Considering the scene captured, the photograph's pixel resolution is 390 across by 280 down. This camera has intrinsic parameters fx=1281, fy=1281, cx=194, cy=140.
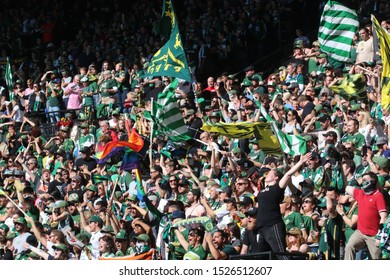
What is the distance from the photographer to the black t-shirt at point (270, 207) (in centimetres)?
1445

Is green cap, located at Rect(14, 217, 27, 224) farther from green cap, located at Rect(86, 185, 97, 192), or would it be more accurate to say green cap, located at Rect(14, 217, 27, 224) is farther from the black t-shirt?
the black t-shirt

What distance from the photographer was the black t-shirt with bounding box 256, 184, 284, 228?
14.4 m

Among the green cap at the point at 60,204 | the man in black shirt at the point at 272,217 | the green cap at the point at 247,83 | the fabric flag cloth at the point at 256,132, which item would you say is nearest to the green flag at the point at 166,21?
the green cap at the point at 247,83

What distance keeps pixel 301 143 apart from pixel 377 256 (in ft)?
10.3

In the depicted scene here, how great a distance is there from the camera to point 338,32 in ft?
66.0

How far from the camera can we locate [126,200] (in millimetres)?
18156

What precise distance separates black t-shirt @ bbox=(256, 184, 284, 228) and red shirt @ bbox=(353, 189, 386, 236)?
36.7 inches

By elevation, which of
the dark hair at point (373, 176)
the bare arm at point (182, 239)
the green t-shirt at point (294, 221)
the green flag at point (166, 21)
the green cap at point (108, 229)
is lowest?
the green cap at point (108, 229)

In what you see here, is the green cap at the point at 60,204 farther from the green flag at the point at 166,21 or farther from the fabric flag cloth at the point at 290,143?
the green flag at the point at 166,21

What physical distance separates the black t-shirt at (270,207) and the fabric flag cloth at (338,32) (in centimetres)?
592

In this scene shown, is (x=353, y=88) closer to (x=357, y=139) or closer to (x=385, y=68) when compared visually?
(x=357, y=139)

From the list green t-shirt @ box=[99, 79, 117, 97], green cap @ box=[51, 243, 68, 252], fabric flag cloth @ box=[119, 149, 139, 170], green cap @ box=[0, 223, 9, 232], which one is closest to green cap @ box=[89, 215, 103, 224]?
green cap @ box=[51, 243, 68, 252]

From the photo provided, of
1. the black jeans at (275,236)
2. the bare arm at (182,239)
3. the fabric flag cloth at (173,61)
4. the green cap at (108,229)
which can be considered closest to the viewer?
the black jeans at (275,236)

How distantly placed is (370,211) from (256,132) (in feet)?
12.5
